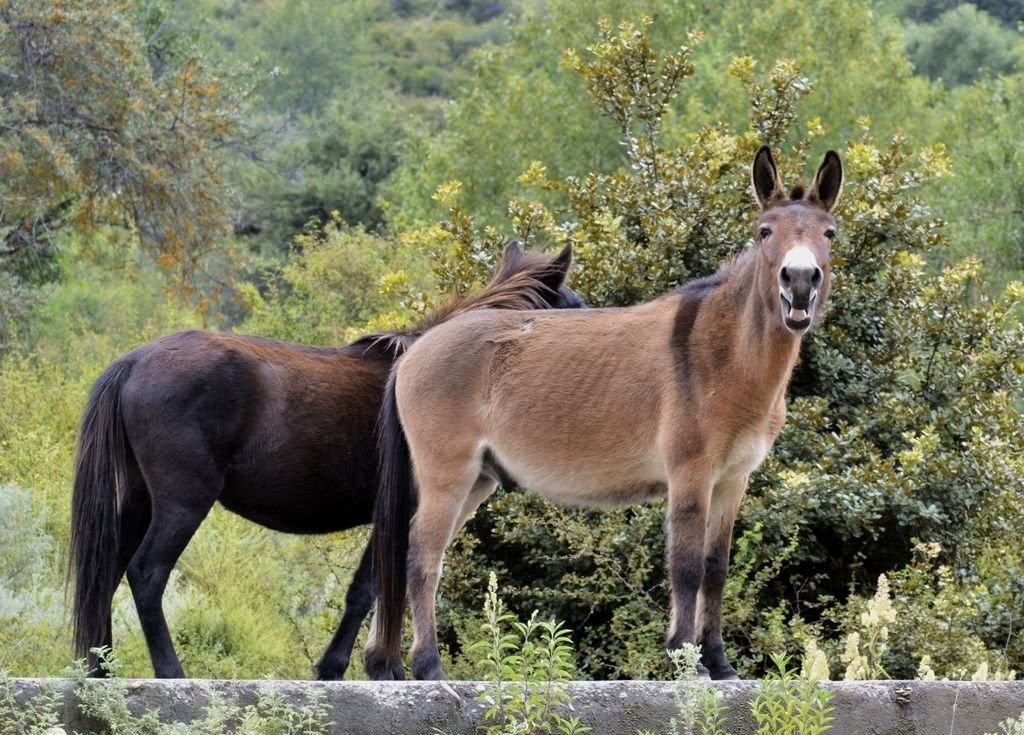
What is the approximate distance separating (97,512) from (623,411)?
251cm

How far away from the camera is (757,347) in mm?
6484

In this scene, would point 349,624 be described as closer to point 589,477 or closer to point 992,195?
point 589,477

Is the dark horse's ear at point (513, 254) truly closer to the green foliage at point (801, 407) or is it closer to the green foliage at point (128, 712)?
the green foliage at point (801, 407)

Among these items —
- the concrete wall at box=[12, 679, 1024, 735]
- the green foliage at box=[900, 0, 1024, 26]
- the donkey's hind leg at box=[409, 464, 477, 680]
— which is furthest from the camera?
the green foliage at box=[900, 0, 1024, 26]

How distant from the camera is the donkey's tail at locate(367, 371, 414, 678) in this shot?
6.91 meters

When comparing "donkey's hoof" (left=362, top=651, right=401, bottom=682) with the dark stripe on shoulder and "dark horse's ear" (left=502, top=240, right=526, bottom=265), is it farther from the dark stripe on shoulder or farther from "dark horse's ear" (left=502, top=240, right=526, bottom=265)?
"dark horse's ear" (left=502, top=240, right=526, bottom=265)

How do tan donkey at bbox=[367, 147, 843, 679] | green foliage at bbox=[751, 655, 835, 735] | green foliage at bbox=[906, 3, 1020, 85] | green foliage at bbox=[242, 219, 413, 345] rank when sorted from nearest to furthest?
green foliage at bbox=[751, 655, 835, 735] < tan donkey at bbox=[367, 147, 843, 679] < green foliage at bbox=[242, 219, 413, 345] < green foliage at bbox=[906, 3, 1020, 85]

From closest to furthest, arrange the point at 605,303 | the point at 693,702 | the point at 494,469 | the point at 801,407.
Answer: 1. the point at 693,702
2. the point at 494,469
3. the point at 801,407
4. the point at 605,303

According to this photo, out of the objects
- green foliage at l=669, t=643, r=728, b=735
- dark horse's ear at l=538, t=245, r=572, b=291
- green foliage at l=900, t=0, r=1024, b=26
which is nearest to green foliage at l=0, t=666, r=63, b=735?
green foliage at l=669, t=643, r=728, b=735

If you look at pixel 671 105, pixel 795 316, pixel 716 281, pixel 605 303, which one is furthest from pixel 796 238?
pixel 671 105

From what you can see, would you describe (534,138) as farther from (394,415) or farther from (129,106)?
(394,415)

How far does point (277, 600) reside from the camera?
11930 mm

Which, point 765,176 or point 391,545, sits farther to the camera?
point 391,545

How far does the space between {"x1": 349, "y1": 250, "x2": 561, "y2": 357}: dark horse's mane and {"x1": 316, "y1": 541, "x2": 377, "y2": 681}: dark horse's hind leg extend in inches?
46.7
